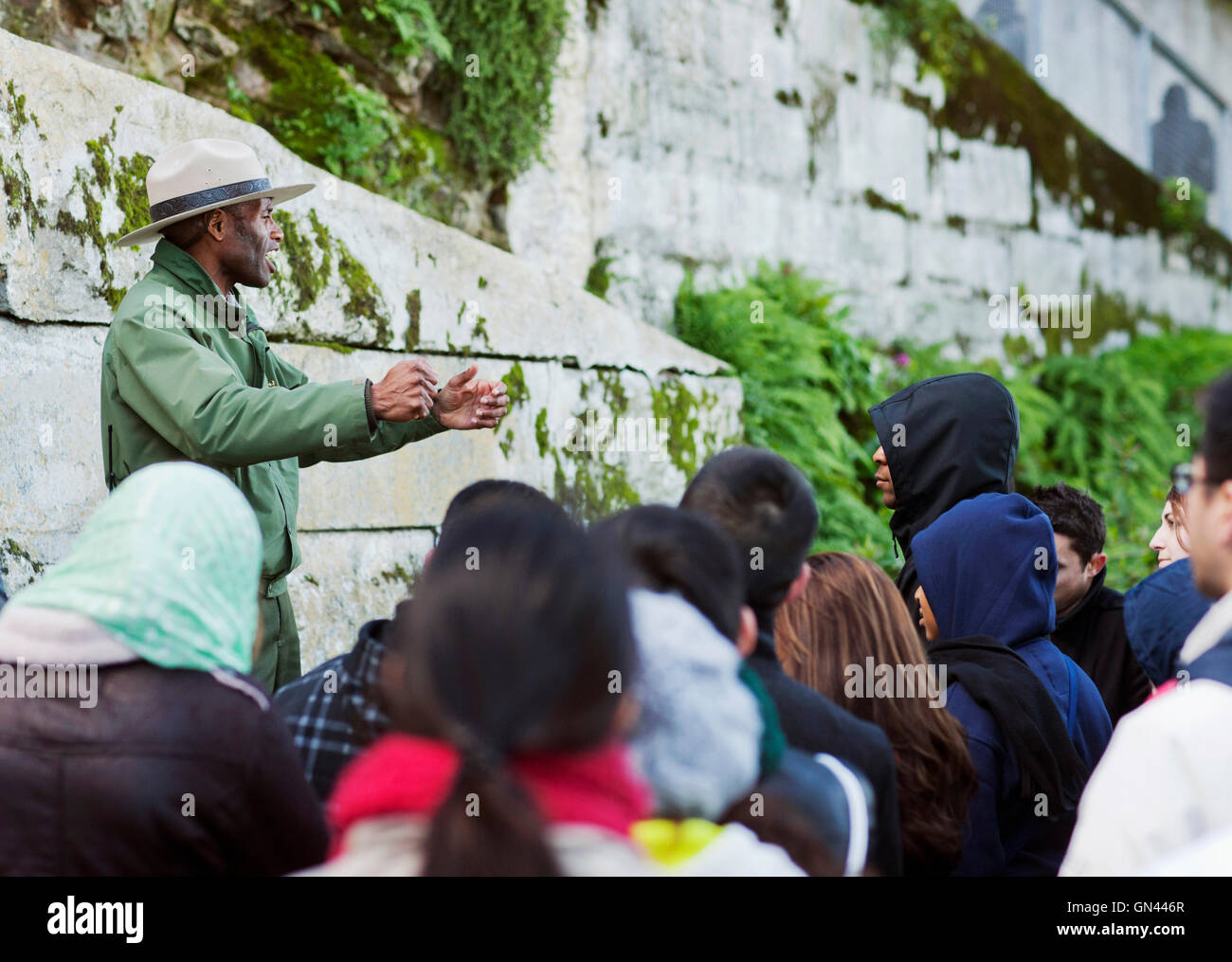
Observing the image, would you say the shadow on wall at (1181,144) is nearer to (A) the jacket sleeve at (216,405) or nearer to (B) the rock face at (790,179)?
(B) the rock face at (790,179)

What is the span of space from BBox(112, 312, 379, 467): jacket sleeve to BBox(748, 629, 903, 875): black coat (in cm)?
138

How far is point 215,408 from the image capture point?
119 inches

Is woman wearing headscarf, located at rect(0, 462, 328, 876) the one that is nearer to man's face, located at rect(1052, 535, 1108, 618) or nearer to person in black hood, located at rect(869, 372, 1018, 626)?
person in black hood, located at rect(869, 372, 1018, 626)

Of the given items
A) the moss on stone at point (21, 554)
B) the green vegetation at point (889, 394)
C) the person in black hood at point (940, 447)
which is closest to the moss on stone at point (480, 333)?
the person in black hood at point (940, 447)

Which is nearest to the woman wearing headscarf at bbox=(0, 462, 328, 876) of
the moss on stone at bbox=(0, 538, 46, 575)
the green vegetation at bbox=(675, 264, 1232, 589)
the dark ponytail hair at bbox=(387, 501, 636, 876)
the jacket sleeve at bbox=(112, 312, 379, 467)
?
the dark ponytail hair at bbox=(387, 501, 636, 876)

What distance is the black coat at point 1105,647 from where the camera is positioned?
13.0ft

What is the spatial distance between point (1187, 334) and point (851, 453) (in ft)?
20.7

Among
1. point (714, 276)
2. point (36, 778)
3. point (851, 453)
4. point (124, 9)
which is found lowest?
point (36, 778)

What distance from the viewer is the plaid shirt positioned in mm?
2350

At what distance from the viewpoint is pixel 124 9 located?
4867 mm

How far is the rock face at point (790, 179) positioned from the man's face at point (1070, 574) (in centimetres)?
339

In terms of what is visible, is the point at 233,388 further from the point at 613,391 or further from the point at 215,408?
the point at 613,391
